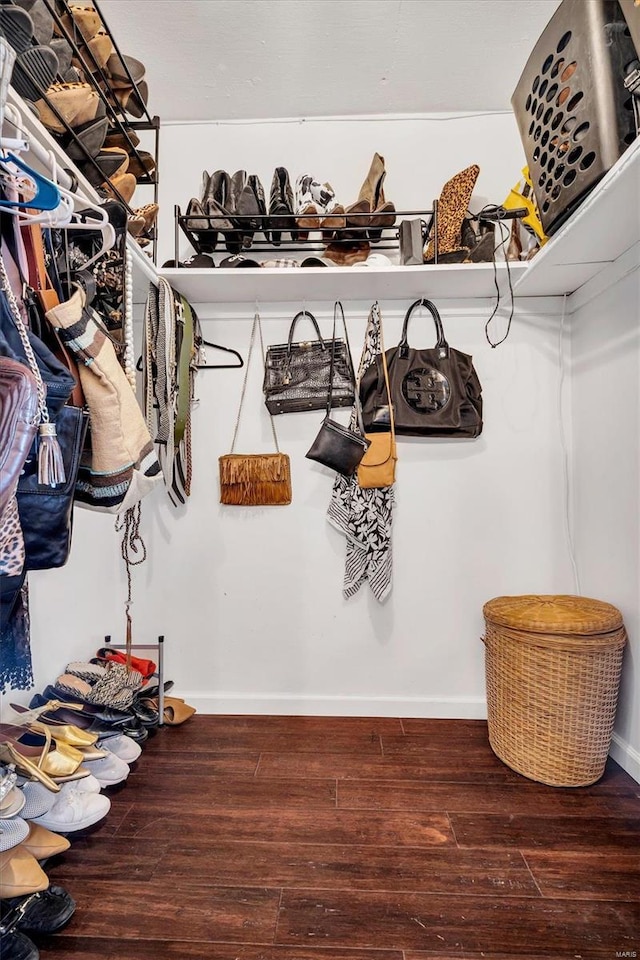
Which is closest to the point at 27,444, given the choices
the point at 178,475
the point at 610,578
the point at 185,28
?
the point at 178,475

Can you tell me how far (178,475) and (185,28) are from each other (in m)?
1.57

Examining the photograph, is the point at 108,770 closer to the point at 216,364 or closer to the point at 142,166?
the point at 216,364

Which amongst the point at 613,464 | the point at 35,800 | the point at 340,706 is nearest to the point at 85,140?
the point at 35,800

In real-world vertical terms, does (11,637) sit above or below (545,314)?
below

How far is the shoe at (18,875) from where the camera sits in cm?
115

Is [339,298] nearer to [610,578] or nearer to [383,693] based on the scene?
[610,578]

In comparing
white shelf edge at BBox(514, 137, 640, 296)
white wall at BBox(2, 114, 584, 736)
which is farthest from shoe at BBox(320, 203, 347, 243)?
white shelf edge at BBox(514, 137, 640, 296)

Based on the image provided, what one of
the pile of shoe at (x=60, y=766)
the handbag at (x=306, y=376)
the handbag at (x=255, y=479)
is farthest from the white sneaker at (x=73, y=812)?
the handbag at (x=306, y=376)

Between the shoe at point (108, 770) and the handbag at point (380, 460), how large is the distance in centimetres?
129

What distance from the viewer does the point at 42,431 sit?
2.99 feet

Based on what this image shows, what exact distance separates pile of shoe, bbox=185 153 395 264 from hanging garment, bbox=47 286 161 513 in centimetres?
96

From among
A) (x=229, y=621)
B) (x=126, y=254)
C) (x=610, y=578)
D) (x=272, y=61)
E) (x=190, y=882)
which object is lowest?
(x=190, y=882)

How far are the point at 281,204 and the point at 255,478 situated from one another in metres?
1.05

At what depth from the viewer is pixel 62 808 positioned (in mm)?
1424
